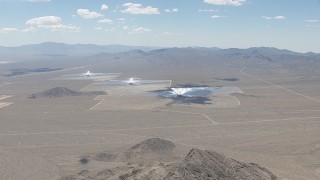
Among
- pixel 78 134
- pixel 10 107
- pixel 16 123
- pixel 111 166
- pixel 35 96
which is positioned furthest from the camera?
pixel 35 96

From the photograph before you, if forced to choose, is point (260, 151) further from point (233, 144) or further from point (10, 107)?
point (10, 107)

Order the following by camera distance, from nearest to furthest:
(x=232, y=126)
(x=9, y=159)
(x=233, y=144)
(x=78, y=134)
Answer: (x=9, y=159) → (x=233, y=144) → (x=78, y=134) → (x=232, y=126)

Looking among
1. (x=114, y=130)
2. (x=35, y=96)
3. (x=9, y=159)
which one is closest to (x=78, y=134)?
(x=114, y=130)

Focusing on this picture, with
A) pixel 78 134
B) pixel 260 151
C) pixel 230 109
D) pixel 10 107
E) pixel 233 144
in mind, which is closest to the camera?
pixel 260 151

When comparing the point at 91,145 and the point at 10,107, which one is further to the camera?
the point at 10,107

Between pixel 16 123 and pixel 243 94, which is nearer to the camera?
pixel 16 123

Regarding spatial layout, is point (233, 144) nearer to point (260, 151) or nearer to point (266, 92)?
point (260, 151)

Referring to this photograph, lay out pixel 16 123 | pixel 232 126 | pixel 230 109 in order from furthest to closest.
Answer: pixel 230 109
pixel 16 123
pixel 232 126

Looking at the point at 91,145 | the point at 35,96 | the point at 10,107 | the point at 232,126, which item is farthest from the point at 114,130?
the point at 35,96

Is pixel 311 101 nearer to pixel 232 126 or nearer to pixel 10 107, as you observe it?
pixel 232 126
